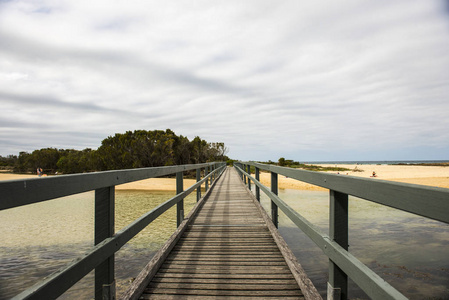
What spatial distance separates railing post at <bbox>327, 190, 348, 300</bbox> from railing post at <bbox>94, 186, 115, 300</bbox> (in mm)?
1581

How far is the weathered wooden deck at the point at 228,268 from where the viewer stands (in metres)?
2.41

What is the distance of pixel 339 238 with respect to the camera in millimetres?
1740

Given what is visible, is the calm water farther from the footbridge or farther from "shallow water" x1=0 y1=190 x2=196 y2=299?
the footbridge

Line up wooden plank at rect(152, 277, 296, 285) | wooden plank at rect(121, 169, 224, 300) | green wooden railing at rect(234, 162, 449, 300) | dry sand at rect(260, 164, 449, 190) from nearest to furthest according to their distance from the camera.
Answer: green wooden railing at rect(234, 162, 449, 300), wooden plank at rect(121, 169, 224, 300), wooden plank at rect(152, 277, 296, 285), dry sand at rect(260, 164, 449, 190)

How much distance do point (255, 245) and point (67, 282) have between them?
9.14 ft

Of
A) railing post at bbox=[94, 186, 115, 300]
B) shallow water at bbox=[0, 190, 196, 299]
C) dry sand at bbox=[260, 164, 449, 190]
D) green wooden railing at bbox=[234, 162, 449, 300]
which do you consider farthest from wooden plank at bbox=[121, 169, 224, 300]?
dry sand at bbox=[260, 164, 449, 190]

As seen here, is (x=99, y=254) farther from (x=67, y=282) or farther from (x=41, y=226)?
(x=41, y=226)

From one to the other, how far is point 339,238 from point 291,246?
621cm

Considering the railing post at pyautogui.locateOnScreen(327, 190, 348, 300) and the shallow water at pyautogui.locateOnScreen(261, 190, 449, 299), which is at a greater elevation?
the railing post at pyautogui.locateOnScreen(327, 190, 348, 300)

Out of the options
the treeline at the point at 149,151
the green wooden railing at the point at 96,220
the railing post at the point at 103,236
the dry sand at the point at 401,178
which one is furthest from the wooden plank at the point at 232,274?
the treeline at the point at 149,151

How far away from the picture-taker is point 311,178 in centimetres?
235

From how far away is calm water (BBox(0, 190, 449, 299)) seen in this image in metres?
5.12

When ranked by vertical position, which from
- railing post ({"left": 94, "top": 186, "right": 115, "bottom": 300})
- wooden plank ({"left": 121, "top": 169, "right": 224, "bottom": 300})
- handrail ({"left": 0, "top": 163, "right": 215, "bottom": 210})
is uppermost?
handrail ({"left": 0, "top": 163, "right": 215, "bottom": 210})

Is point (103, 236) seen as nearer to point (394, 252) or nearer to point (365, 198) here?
point (365, 198)
